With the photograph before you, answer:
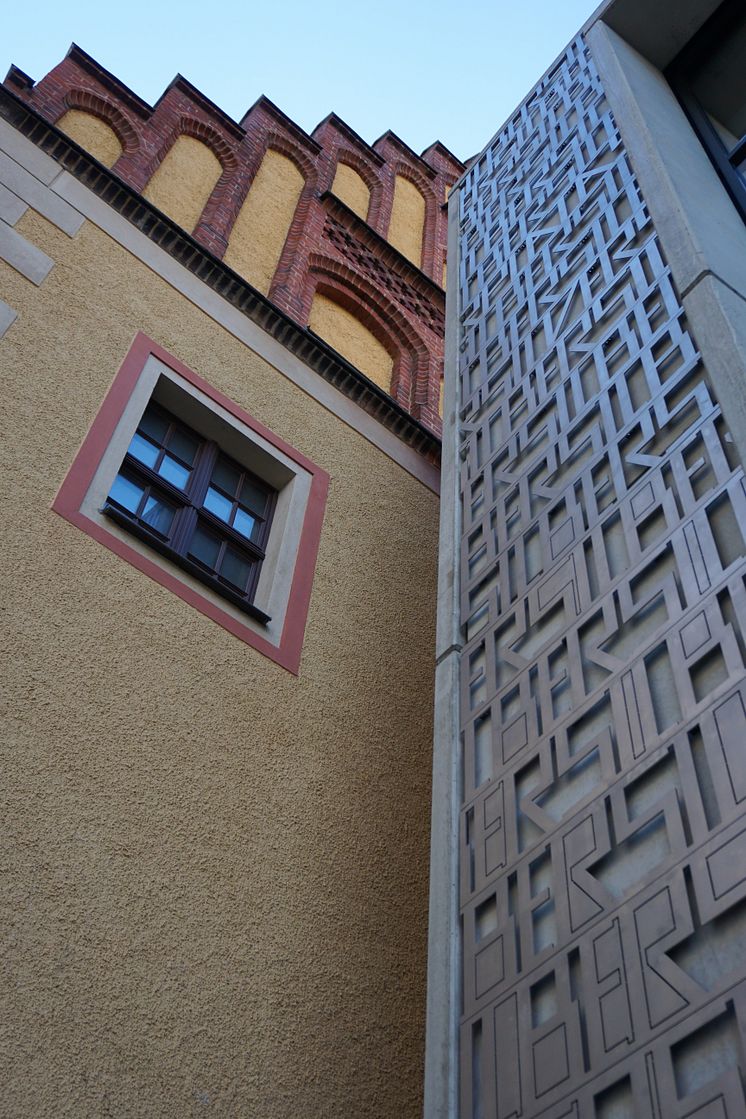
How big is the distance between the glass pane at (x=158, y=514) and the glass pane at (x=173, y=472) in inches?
7.4

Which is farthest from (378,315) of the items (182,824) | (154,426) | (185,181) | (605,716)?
(605,716)

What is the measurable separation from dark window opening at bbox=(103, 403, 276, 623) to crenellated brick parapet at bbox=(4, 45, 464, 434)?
192 cm

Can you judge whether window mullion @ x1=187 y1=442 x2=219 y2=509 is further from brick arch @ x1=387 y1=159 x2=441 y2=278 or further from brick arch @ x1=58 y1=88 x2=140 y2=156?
brick arch @ x1=387 y1=159 x2=441 y2=278

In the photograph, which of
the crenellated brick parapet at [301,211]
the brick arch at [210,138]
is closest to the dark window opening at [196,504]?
the crenellated brick parapet at [301,211]

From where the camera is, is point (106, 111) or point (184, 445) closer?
point (184, 445)

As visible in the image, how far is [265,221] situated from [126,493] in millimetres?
4538

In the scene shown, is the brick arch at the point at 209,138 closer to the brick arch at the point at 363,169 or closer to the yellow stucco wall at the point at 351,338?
the yellow stucco wall at the point at 351,338

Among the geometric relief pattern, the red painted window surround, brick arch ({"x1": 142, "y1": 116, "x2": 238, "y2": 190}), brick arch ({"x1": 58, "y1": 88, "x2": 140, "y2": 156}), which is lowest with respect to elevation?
the geometric relief pattern

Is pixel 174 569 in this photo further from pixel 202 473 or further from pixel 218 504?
pixel 202 473

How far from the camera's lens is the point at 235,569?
6457 mm

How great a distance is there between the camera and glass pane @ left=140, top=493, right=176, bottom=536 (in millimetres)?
6211

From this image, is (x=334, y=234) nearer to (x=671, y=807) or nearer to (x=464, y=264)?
(x=464, y=264)

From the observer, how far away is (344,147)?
40.2 ft

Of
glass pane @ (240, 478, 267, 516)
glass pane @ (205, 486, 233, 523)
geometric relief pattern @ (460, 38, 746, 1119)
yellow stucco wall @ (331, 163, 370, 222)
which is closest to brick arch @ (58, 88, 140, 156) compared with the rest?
yellow stucco wall @ (331, 163, 370, 222)
